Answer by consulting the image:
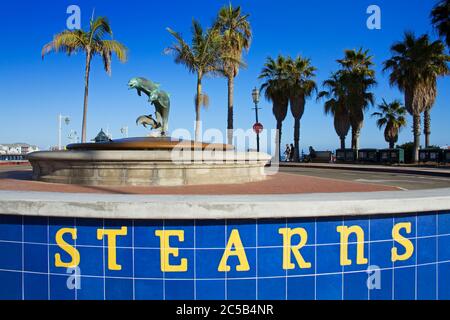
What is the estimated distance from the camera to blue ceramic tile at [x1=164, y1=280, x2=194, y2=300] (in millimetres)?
3934

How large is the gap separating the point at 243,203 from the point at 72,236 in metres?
1.89

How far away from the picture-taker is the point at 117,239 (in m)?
3.93

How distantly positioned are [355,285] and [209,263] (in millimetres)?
1666

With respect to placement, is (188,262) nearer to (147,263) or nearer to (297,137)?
(147,263)

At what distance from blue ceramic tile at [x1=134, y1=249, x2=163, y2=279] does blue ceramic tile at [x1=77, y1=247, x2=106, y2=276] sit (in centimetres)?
40

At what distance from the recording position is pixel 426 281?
4383mm

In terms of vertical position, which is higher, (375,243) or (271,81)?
(271,81)

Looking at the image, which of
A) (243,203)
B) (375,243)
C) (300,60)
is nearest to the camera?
(243,203)

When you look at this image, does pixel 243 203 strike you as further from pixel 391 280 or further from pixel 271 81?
pixel 271 81

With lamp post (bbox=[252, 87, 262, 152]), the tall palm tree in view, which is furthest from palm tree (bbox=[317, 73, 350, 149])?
lamp post (bbox=[252, 87, 262, 152])

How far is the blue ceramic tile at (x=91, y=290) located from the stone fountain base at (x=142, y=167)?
4545mm

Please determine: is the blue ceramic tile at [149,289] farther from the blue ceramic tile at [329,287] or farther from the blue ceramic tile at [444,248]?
the blue ceramic tile at [444,248]
